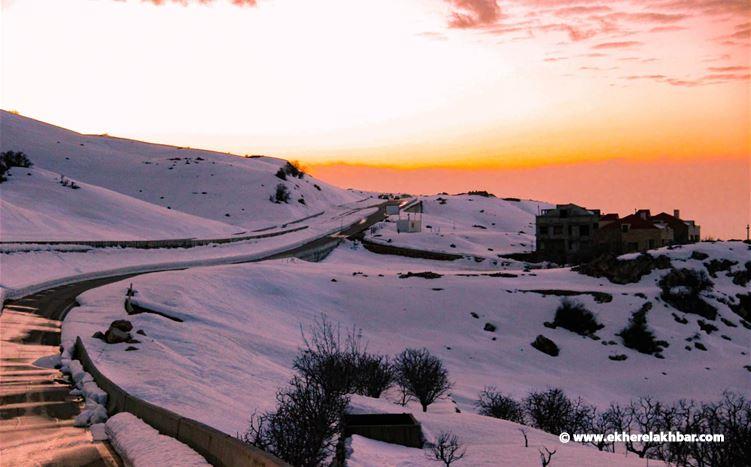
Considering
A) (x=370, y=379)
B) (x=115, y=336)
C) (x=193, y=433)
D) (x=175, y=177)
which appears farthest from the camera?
(x=175, y=177)

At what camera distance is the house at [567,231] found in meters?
98.4

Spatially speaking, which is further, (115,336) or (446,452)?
(115,336)

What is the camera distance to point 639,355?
5034 centimetres

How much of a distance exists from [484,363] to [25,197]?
66.0 metres

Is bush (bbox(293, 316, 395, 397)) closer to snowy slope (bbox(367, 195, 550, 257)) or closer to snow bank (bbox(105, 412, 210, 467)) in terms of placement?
snow bank (bbox(105, 412, 210, 467))

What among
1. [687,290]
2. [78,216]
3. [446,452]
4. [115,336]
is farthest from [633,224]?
[446,452]

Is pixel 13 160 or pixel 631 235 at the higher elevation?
pixel 13 160

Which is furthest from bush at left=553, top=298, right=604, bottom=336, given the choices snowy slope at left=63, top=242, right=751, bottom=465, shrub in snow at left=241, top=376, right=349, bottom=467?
shrub in snow at left=241, top=376, right=349, bottom=467

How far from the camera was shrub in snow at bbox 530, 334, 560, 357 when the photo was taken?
1947 inches

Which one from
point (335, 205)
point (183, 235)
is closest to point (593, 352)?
point (183, 235)

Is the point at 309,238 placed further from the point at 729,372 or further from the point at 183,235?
the point at 729,372

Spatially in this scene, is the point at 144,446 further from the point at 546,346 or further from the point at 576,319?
the point at 576,319

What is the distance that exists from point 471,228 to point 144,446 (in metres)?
128

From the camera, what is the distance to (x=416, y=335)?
1988 inches
